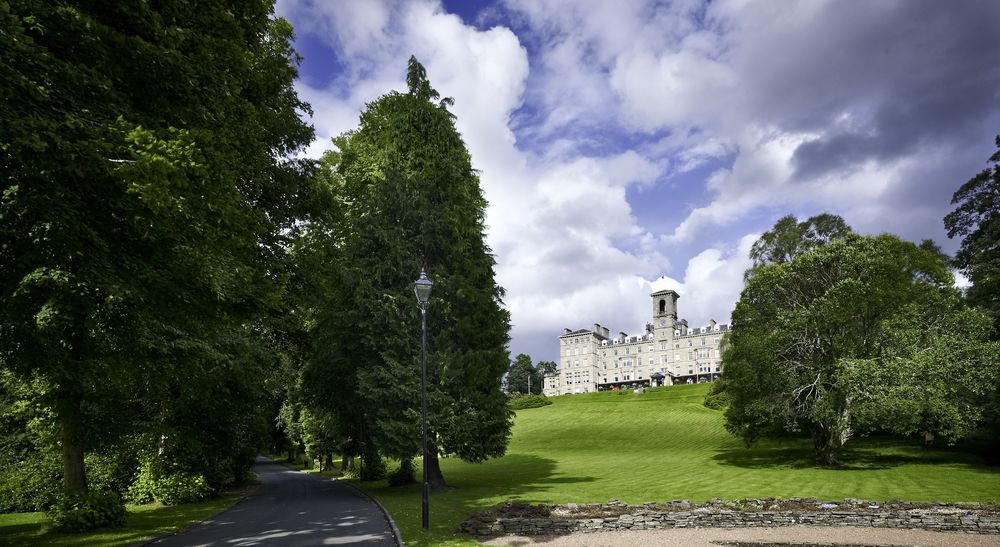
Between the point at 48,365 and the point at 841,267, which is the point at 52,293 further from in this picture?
the point at 841,267

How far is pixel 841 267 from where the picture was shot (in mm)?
30953

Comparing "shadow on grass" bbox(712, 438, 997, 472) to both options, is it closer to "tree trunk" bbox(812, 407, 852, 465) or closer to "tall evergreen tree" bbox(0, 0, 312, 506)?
"tree trunk" bbox(812, 407, 852, 465)

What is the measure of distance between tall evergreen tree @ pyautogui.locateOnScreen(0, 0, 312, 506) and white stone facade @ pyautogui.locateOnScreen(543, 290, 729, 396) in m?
105

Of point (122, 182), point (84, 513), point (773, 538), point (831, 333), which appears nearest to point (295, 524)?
point (84, 513)

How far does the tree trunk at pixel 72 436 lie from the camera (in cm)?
1481

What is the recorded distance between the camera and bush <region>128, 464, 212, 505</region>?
67.5 ft

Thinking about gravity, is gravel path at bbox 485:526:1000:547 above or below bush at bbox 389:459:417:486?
above

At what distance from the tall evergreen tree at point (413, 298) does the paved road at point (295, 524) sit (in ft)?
11.0

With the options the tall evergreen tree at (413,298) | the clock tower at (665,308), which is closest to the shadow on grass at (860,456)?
the tall evergreen tree at (413,298)

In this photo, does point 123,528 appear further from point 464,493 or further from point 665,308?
point 665,308

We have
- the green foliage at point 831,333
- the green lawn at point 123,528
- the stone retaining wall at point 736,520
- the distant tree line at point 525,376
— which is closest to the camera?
the green lawn at point 123,528

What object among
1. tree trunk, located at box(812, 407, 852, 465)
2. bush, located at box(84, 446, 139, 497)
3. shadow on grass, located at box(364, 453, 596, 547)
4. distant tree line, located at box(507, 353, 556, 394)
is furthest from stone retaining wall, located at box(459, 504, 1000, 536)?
distant tree line, located at box(507, 353, 556, 394)

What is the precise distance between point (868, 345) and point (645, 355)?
96562mm

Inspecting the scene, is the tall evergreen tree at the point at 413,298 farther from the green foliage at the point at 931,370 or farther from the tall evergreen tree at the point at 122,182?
the green foliage at the point at 931,370
